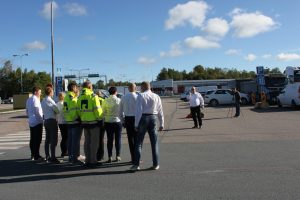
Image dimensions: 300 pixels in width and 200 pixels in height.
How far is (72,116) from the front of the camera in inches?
396

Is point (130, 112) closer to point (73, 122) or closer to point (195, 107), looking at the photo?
point (73, 122)

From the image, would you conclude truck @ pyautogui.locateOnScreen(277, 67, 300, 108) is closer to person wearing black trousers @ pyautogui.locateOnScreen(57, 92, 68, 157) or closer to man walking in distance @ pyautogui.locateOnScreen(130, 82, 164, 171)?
person wearing black trousers @ pyautogui.locateOnScreen(57, 92, 68, 157)

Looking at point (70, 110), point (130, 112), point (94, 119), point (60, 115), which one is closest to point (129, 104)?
point (130, 112)

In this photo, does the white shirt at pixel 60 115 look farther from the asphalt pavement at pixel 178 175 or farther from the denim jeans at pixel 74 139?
the asphalt pavement at pixel 178 175

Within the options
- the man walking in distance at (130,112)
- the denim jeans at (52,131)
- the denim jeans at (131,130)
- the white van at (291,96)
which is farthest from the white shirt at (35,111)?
the white van at (291,96)

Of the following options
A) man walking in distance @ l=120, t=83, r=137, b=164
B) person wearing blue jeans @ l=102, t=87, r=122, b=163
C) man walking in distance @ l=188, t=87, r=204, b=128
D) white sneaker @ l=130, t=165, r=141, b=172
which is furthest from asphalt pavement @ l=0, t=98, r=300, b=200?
man walking in distance @ l=188, t=87, r=204, b=128

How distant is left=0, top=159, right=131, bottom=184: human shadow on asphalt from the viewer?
884 cm

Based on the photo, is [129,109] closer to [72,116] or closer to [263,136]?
[72,116]

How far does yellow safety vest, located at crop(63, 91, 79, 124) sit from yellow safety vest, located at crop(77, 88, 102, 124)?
14.5 inches

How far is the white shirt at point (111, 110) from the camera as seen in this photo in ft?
33.7

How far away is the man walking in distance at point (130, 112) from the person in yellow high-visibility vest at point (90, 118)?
0.57 meters

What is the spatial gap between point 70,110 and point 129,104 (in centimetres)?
139

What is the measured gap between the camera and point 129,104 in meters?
9.86

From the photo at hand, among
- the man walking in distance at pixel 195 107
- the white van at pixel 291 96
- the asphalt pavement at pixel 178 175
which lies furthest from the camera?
the white van at pixel 291 96
